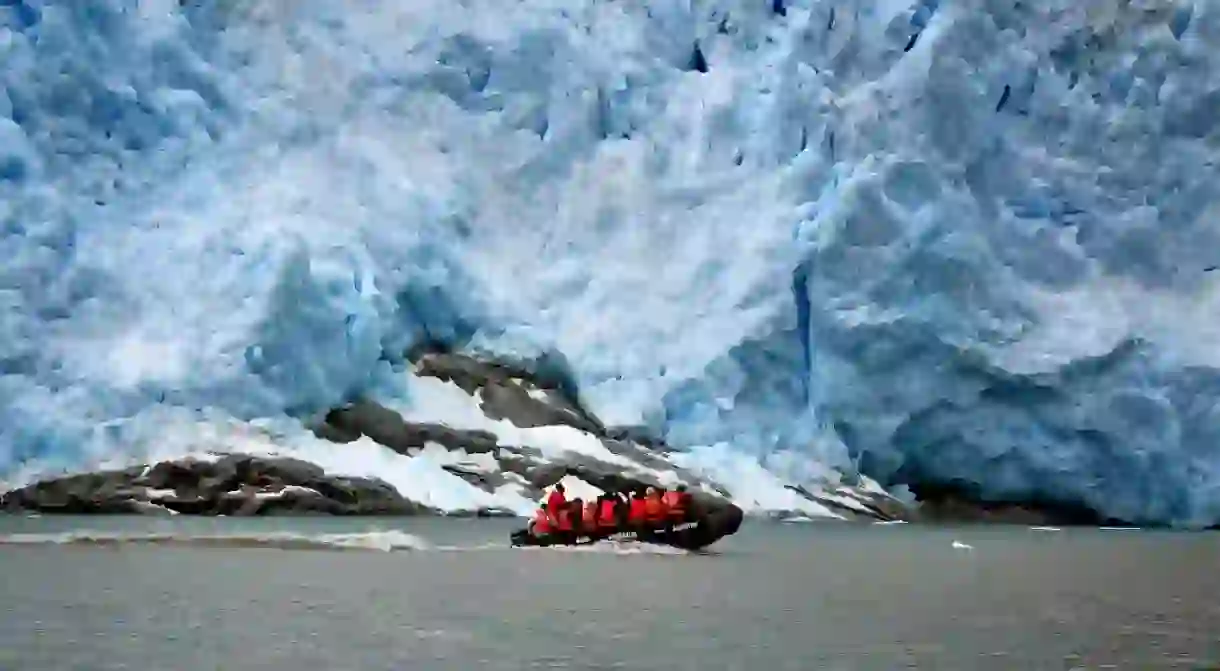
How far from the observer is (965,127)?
84.1ft

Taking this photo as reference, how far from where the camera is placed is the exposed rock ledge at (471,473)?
73.4 ft

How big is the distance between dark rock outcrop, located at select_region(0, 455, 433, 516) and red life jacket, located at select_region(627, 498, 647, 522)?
626cm

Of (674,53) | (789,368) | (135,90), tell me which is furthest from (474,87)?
(789,368)

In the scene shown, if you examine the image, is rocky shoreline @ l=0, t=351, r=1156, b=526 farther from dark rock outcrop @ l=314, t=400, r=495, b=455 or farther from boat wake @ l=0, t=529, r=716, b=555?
boat wake @ l=0, t=529, r=716, b=555

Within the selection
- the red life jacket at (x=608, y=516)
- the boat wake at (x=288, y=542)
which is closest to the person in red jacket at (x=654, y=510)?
the boat wake at (x=288, y=542)

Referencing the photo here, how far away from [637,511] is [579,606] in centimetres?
675

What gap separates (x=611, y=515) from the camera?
18.2 metres

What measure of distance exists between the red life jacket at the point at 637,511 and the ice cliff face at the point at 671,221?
22.2ft

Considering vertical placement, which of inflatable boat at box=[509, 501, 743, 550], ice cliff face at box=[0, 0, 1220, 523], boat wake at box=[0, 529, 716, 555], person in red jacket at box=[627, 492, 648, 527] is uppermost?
ice cliff face at box=[0, 0, 1220, 523]

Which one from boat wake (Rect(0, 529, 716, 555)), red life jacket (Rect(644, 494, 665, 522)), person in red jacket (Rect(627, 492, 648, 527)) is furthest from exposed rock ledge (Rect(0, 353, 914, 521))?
red life jacket (Rect(644, 494, 665, 522))

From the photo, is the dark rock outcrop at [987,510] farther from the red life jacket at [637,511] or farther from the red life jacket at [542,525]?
the red life jacket at [542,525]

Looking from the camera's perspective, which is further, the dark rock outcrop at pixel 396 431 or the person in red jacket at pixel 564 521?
the dark rock outcrop at pixel 396 431

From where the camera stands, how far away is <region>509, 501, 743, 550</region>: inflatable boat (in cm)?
1792

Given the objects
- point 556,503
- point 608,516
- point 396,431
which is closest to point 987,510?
point 396,431
